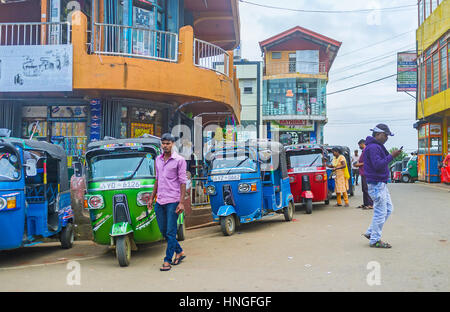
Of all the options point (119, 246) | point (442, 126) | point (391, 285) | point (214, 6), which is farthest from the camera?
point (442, 126)

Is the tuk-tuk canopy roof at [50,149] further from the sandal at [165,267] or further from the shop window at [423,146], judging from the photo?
the shop window at [423,146]

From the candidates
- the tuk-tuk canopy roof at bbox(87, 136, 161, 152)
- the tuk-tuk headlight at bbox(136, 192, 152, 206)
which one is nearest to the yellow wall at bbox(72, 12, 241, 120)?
the tuk-tuk canopy roof at bbox(87, 136, 161, 152)

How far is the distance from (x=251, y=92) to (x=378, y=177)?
1247 inches

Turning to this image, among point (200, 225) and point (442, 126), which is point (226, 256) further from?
point (442, 126)

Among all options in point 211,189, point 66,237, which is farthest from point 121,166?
point 211,189

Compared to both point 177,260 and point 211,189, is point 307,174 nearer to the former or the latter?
point 211,189

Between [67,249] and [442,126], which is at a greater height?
[442,126]

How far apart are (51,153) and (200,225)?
4367 millimetres

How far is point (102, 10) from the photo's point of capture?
1352 cm

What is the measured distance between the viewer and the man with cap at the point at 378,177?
7.17 metres

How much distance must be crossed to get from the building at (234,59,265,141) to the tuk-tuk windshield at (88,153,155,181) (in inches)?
1196

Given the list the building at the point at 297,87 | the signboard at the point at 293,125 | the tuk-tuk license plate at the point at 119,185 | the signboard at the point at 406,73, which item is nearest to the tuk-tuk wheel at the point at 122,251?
the tuk-tuk license plate at the point at 119,185

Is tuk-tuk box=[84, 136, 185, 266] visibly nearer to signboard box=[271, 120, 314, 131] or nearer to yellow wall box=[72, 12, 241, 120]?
yellow wall box=[72, 12, 241, 120]
